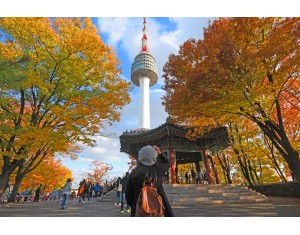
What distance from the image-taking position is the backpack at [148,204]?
2.41m

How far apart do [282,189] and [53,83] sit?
1832 cm

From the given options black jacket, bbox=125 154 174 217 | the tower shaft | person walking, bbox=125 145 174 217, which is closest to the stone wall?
black jacket, bbox=125 154 174 217

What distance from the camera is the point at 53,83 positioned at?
33.1 feet

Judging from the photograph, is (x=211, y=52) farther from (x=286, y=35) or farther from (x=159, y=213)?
(x=159, y=213)

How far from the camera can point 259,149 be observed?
1869 centimetres

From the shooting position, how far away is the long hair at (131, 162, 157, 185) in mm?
2621

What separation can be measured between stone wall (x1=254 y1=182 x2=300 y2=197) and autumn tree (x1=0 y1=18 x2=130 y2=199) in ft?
44.9

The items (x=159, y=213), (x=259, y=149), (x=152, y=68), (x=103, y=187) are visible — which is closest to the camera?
(x=159, y=213)

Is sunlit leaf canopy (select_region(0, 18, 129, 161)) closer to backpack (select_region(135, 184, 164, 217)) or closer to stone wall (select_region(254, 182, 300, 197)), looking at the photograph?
backpack (select_region(135, 184, 164, 217))

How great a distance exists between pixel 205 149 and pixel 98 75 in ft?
35.7

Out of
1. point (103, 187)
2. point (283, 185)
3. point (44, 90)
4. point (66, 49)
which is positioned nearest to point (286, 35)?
point (66, 49)

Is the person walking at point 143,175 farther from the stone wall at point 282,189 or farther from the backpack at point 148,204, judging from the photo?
Answer: the stone wall at point 282,189

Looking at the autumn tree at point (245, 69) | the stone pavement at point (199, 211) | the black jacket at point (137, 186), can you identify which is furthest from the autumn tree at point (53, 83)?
the black jacket at point (137, 186)

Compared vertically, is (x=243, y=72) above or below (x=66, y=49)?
below
